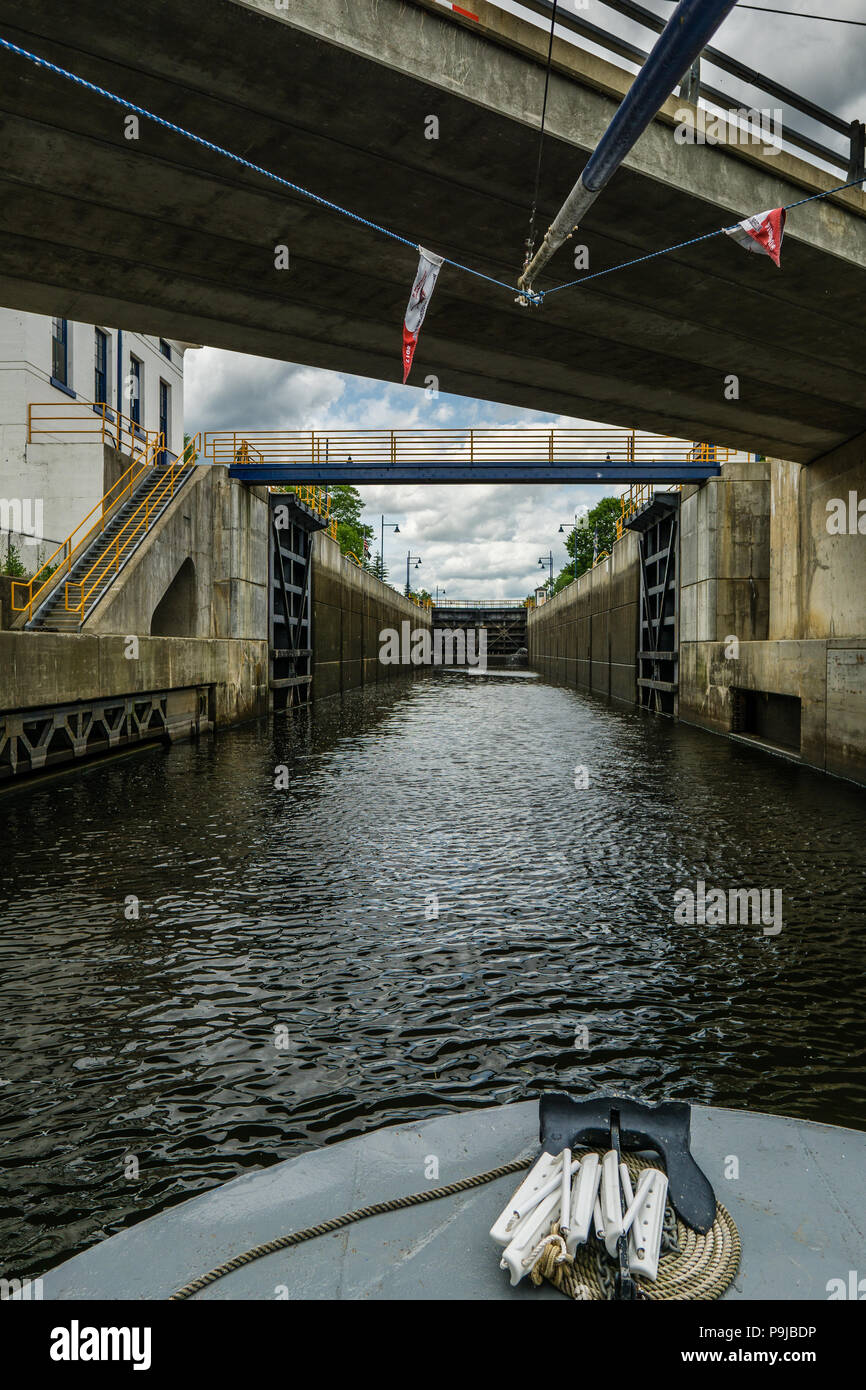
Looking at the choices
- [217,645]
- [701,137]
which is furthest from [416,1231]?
[217,645]

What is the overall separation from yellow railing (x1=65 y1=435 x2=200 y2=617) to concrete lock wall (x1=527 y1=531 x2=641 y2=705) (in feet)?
56.8

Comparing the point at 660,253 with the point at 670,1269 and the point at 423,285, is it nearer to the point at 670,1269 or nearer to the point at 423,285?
the point at 423,285

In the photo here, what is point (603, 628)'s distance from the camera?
39344 millimetres

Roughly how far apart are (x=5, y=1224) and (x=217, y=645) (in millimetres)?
19236

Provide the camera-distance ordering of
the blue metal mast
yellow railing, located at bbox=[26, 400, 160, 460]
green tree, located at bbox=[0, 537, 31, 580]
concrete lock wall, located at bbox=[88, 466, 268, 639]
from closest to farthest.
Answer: the blue metal mast
green tree, located at bbox=[0, 537, 31, 580]
concrete lock wall, located at bbox=[88, 466, 268, 639]
yellow railing, located at bbox=[26, 400, 160, 460]

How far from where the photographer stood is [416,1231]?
2.92 meters

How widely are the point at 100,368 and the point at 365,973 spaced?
31.1 metres

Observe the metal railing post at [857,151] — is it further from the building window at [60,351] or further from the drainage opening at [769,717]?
the building window at [60,351]

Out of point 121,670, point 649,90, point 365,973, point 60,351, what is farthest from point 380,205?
point 60,351

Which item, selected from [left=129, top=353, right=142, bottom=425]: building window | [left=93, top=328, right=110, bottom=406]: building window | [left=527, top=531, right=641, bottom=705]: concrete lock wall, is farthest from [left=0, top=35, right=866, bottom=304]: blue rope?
[left=129, top=353, right=142, bottom=425]: building window

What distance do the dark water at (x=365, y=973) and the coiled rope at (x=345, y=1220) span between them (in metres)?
0.85

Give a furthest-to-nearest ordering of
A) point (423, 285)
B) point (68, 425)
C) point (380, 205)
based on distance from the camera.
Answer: point (68, 425) → point (423, 285) → point (380, 205)
